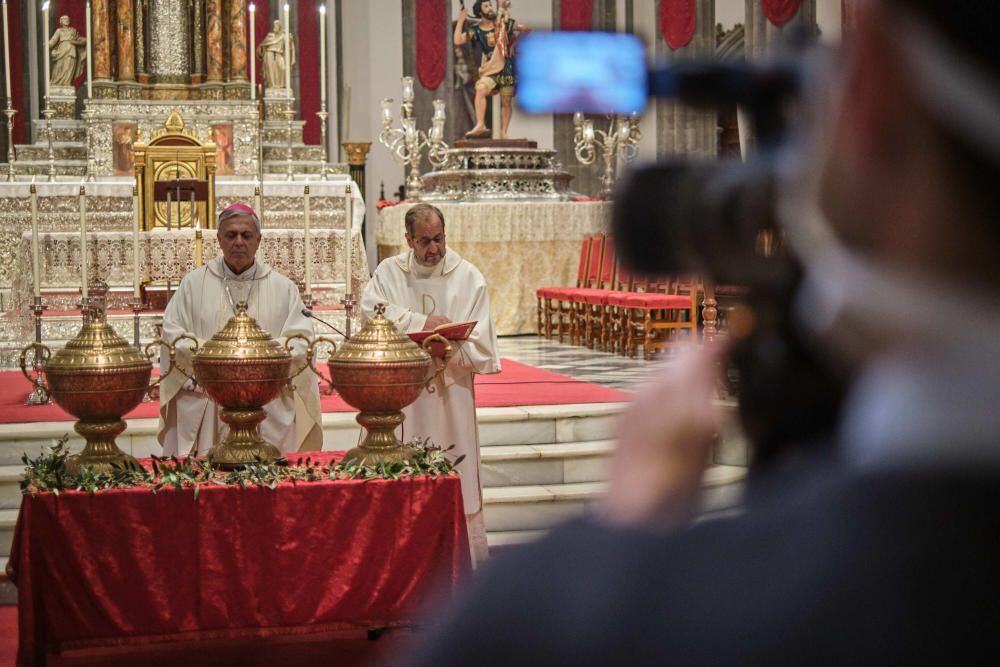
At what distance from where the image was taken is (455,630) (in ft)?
1.87

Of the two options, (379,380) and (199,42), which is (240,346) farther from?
(199,42)

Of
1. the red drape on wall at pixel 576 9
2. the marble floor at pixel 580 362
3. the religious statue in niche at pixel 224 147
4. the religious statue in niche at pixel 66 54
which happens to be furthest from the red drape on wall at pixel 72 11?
the marble floor at pixel 580 362

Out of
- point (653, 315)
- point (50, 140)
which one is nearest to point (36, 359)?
point (653, 315)

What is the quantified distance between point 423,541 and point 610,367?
6.45 metres

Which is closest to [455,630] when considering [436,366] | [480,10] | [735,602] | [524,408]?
[735,602]

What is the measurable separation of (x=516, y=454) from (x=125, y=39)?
30.5 feet

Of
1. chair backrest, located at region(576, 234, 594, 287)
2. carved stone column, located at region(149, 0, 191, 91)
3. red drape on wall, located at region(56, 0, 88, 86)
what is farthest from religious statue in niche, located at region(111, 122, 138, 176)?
chair backrest, located at region(576, 234, 594, 287)

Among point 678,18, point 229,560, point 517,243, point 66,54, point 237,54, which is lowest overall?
point 229,560

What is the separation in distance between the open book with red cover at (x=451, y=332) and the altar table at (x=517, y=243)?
347 inches

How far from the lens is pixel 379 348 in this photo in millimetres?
4445

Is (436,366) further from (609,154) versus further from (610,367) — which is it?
(609,154)

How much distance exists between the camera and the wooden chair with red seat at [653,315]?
444 inches

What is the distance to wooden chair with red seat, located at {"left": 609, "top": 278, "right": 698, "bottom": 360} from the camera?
1129 centimetres

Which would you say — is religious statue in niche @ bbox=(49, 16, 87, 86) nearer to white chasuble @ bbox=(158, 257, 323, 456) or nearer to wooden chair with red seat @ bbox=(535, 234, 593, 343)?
wooden chair with red seat @ bbox=(535, 234, 593, 343)
